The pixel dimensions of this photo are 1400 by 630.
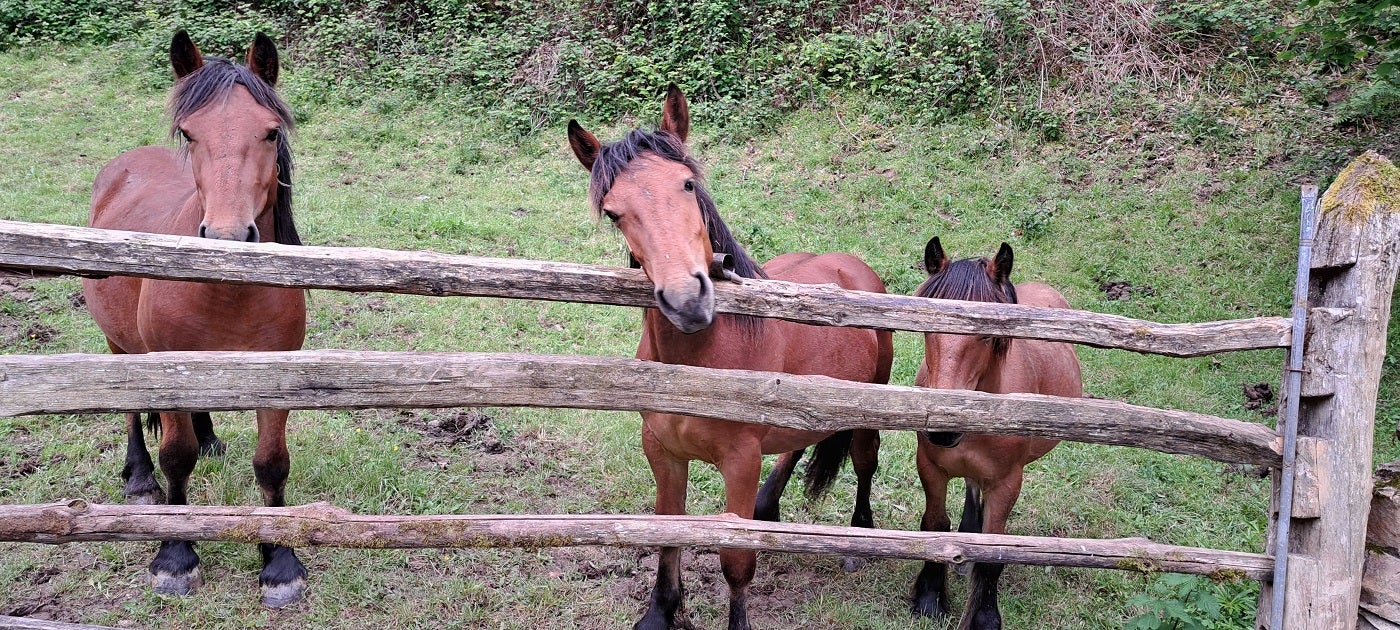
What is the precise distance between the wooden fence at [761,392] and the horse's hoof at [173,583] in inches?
57.6

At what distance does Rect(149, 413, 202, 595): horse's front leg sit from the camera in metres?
4.22

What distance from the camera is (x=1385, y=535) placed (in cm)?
322

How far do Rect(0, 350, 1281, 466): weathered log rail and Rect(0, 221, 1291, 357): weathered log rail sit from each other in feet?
0.76

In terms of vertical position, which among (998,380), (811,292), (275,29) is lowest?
(998,380)

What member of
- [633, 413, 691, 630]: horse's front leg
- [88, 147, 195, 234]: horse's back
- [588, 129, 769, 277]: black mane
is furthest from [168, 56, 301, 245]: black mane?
[633, 413, 691, 630]: horse's front leg

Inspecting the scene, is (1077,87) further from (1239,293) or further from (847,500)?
(847,500)

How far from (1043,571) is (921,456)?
1096 mm

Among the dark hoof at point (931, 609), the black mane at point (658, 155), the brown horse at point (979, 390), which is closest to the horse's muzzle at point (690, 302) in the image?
the black mane at point (658, 155)

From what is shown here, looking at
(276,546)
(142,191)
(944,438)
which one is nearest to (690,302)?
(944,438)

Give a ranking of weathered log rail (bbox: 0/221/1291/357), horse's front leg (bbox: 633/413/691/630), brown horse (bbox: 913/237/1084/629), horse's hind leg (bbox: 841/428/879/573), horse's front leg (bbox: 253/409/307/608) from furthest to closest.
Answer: horse's hind leg (bbox: 841/428/879/573) → horse's front leg (bbox: 253/409/307/608) → horse's front leg (bbox: 633/413/691/630) → brown horse (bbox: 913/237/1084/629) → weathered log rail (bbox: 0/221/1291/357)

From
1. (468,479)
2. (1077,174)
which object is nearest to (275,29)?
(468,479)

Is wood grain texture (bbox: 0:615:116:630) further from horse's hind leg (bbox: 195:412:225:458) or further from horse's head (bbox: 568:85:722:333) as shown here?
horse's hind leg (bbox: 195:412:225:458)

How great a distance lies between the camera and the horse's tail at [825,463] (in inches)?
193

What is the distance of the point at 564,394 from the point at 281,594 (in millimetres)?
2245
